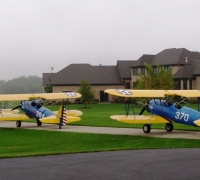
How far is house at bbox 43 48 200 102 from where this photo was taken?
274 ft

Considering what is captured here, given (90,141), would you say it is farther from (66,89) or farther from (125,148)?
(66,89)

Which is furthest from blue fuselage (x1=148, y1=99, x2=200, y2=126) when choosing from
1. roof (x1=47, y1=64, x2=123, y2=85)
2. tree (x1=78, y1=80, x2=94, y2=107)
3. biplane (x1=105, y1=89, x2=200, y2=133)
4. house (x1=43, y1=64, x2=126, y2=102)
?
roof (x1=47, y1=64, x2=123, y2=85)

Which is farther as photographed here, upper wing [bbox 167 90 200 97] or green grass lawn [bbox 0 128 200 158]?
upper wing [bbox 167 90 200 97]

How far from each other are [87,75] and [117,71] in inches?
253

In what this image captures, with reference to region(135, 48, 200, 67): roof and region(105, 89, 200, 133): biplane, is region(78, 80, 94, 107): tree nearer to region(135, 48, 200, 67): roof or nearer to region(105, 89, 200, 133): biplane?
region(135, 48, 200, 67): roof

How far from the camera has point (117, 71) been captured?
313ft

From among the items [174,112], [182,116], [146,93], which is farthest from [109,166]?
[146,93]

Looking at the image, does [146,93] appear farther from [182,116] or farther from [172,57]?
[172,57]

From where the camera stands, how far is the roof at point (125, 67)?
92.9 meters

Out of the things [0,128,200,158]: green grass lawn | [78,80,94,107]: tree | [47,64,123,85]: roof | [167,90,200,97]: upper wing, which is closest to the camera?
[0,128,200,158]: green grass lawn

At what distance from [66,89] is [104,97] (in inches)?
280

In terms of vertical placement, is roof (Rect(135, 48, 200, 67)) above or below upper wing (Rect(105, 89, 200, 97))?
above

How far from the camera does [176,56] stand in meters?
84.8

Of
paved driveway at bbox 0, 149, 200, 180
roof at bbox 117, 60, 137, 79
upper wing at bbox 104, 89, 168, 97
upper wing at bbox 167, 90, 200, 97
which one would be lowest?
paved driveway at bbox 0, 149, 200, 180
